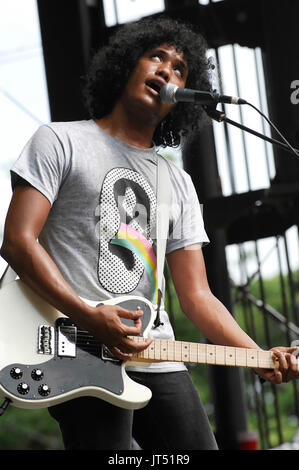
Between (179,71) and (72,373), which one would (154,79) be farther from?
(72,373)

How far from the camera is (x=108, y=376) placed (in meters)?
1.98

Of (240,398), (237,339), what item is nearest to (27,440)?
(240,398)

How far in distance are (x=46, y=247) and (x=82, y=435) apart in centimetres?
56

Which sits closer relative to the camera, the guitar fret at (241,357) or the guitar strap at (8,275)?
the guitar strap at (8,275)

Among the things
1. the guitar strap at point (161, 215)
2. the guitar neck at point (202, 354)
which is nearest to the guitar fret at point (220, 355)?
the guitar neck at point (202, 354)

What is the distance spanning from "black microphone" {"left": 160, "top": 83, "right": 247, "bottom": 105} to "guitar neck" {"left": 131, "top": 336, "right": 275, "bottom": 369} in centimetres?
74

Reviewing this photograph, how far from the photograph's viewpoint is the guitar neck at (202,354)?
2.10 m

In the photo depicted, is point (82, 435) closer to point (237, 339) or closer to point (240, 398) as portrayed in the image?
point (237, 339)

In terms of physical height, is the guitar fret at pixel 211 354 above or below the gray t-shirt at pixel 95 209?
below

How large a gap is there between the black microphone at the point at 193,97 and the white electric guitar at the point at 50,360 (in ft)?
2.13

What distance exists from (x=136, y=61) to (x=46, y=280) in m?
1.07

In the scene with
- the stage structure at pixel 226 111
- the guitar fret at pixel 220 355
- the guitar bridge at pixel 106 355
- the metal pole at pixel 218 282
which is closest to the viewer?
the guitar bridge at pixel 106 355

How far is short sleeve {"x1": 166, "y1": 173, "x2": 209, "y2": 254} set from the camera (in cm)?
238

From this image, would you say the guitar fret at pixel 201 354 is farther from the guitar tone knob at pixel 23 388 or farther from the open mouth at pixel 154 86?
the open mouth at pixel 154 86
